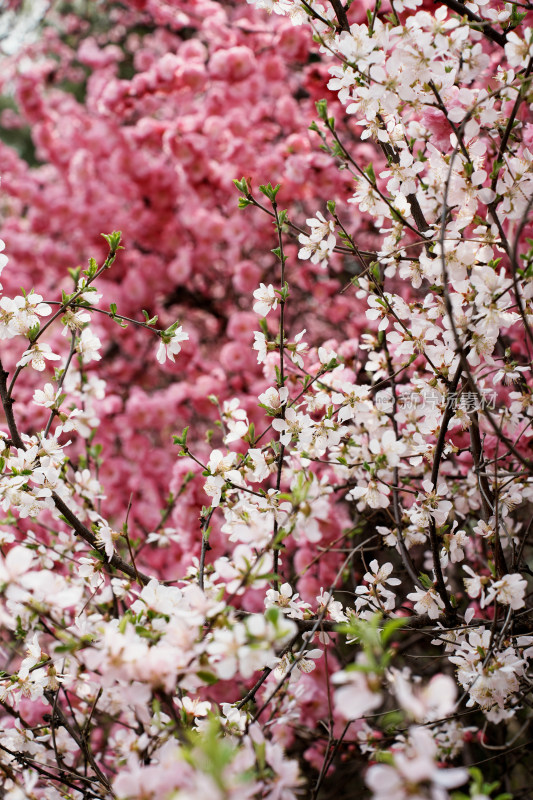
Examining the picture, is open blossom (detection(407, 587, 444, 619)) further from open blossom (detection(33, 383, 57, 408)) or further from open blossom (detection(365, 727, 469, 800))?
open blossom (detection(33, 383, 57, 408))

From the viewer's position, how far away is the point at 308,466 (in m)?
1.53

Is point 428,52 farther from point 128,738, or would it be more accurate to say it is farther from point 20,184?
point 20,184

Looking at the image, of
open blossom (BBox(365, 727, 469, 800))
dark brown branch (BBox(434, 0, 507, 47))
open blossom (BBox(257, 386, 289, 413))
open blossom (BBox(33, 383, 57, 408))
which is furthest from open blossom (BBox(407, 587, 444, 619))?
dark brown branch (BBox(434, 0, 507, 47))

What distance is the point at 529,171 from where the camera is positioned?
128 cm

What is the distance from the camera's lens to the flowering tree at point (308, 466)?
915 mm

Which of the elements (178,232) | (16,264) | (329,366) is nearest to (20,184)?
(16,264)

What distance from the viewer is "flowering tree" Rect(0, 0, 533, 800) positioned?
0.92m

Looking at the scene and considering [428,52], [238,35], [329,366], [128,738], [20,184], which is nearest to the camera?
[428,52]

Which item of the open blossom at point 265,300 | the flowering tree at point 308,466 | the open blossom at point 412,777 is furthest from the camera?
the open blossom at point 265,300

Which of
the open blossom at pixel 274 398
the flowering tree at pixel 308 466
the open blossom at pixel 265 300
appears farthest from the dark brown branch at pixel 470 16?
the open blossom at pixel 274 398

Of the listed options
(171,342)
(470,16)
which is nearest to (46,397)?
(171,342)

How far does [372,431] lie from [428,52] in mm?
866

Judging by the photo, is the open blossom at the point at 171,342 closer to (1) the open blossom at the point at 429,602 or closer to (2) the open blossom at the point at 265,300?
(2) the open blossom at the point at 265,300

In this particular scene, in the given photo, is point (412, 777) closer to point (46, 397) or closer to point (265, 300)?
point (265, 300)
